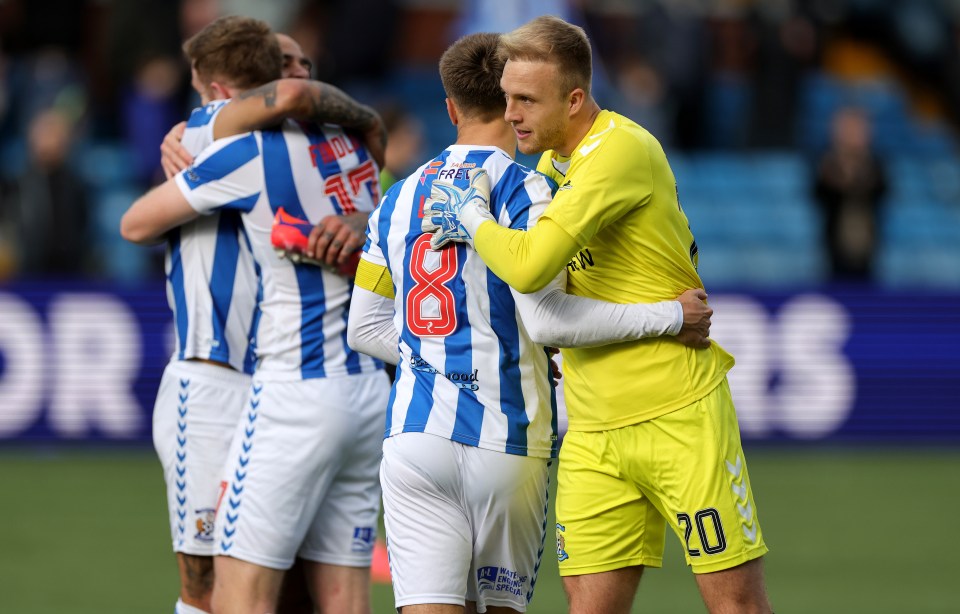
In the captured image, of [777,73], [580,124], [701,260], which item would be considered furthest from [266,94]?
[777,73]

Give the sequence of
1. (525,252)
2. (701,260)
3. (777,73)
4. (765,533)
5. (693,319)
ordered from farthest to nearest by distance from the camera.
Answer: (777,73), (701,260), (765,533), (693,319), (525,252)

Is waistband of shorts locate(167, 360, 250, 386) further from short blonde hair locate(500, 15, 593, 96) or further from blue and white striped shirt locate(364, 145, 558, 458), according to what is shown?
short blonde hair locate(500, 15, 593, 96)

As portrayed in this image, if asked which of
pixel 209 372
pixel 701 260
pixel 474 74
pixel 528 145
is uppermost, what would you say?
pixel 474 74

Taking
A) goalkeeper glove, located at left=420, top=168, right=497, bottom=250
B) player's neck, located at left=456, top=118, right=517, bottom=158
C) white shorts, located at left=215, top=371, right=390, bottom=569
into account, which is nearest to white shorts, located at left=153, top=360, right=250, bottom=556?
white shorts, located at left=215, top=371, right=390, bottom=569

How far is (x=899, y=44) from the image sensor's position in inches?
742

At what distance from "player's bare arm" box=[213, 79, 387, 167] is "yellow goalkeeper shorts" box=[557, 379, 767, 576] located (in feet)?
4.95

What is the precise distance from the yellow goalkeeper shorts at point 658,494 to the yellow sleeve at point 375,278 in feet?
2.78

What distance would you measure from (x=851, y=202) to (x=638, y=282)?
9.68 metres

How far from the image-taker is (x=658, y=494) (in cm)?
502

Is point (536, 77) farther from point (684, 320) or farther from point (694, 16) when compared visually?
point (694, 16)

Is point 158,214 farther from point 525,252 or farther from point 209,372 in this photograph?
point 525,252

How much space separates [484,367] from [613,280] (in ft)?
1.94

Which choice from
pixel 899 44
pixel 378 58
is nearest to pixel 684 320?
pixel 378 58

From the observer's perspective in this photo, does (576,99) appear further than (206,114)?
No
